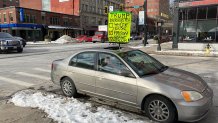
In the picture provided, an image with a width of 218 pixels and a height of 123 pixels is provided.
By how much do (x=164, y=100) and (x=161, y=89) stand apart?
0.22 metres

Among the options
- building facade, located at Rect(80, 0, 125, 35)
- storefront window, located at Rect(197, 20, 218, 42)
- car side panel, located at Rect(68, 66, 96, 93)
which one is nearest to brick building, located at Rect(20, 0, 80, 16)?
building facade, located at Rect(80, 0, 125, 35)

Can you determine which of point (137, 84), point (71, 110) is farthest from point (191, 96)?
point (71, 110)

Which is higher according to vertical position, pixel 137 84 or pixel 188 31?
pixel 188 31

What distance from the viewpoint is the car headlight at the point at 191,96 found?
4.32m

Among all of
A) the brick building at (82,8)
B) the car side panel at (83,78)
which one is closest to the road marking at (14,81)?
the car side panel at (83,78)

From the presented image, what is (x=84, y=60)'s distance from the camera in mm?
6043

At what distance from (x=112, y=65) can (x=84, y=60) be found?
0.98 metres

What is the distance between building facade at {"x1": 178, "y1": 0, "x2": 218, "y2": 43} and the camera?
21.1 metres

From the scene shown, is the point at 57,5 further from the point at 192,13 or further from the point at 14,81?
the point at 14,81

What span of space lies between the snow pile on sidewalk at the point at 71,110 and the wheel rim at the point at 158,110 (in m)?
0.21

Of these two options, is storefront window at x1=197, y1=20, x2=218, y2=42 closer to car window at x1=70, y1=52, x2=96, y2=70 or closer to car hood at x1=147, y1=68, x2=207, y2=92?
car hood at x1=147, y1=68, x2=207, y2=92

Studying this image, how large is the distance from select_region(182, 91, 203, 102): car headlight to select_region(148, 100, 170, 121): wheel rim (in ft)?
1.41

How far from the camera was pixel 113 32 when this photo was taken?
30.1 feet

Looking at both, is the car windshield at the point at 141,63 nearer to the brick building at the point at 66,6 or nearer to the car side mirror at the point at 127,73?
the car side mirror at the point at 127,73
